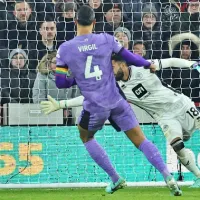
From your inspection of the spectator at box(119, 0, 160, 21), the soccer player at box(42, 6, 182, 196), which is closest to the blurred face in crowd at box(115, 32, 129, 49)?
the spectator at box(119, 0, 160, 21)

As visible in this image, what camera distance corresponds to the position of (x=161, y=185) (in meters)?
11.1

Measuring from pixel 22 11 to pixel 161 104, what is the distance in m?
2.84

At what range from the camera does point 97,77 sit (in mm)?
7906

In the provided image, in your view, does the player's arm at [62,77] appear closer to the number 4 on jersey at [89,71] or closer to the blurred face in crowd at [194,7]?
the number 4 on jersey at [89,71]

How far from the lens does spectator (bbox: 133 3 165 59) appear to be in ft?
39.8

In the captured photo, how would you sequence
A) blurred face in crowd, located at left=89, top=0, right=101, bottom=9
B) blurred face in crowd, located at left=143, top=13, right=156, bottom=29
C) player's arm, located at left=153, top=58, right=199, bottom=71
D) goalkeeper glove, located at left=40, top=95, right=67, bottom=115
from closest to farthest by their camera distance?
player's arm, located at left=153, top=58, right=199, bottom=71, goalkeeper glove, located at left=40, top=95, right=67, bottom=115, blurred face in crowd, located at left=143, top=13, right=156, bottom=29, blurred face in crowd, located at left=89, top=0, right=101, bottom=9

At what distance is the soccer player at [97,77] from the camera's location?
789 centimetres

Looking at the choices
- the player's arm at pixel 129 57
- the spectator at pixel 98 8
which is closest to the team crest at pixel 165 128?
the spectator at pixel 98 8

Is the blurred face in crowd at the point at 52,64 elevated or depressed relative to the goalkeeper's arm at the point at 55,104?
elevated

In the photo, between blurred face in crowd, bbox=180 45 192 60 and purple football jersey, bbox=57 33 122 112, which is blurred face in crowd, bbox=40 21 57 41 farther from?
purple football jersey, bbox=57 33 122 112

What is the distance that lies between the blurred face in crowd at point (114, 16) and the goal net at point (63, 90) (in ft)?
0.05

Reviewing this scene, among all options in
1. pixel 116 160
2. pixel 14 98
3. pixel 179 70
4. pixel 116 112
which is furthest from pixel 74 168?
pixel 116 112

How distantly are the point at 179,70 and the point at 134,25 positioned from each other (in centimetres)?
101

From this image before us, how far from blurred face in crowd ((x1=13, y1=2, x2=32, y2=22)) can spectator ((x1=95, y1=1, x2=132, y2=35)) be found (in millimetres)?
1116
